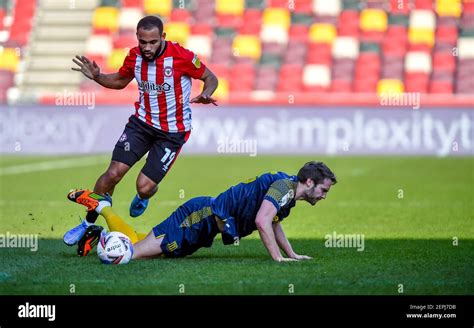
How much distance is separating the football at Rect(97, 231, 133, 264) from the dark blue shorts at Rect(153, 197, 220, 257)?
0.35 meters

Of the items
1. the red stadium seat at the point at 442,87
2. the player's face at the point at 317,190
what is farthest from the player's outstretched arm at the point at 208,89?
the red stadium seat at the point at 442,87

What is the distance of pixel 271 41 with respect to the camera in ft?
94.1

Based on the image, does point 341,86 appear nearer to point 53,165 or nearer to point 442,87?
point 442,87

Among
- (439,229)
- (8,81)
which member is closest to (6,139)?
(8,81)

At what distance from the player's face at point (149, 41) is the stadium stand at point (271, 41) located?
1619 centimetres

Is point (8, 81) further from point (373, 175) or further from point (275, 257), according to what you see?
point (275, 257)

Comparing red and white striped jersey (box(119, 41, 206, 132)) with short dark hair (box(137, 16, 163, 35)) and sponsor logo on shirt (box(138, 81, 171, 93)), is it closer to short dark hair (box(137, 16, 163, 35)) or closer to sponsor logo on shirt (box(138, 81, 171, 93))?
sponsor logo on shirt (box(138, 81, 171, 93))

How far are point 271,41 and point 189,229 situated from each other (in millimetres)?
19783

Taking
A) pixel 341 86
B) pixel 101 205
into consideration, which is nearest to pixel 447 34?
pixel 341 86

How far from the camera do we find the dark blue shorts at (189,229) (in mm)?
9289

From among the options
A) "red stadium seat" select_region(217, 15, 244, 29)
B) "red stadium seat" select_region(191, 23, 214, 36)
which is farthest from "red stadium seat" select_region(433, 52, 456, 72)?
"red stadium seat" select_region(191, 23, 214, 36)

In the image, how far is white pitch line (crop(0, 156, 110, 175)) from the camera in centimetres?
2030

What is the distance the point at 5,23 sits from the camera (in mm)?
28203
